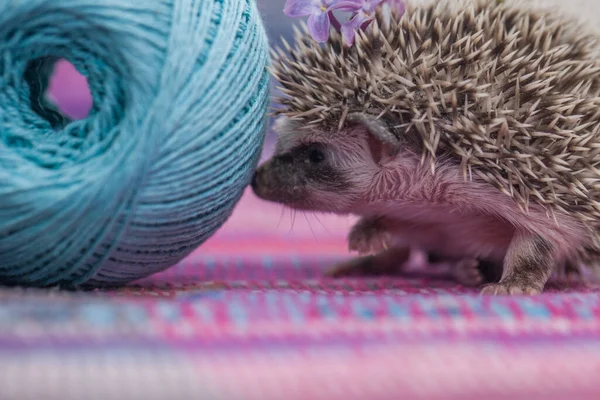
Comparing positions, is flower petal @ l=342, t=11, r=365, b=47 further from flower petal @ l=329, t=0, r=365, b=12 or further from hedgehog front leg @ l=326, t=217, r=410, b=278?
hedgehog front leg @ l=326, t=217, r=410, b=278

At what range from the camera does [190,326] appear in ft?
2.41

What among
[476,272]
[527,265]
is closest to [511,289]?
[527,265]

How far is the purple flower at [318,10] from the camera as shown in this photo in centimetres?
110

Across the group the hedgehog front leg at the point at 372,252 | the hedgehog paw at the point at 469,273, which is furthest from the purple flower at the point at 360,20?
the hedgehog paw at the point at 469,273

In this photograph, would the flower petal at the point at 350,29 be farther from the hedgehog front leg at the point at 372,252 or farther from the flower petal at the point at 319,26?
the hedgehog front leg at the point at 372,252

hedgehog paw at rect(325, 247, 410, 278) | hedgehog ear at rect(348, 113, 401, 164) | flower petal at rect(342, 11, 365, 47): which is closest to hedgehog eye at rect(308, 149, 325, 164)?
hedgehog ear at rect(348, 113, 401, 164)

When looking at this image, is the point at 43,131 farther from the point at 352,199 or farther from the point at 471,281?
the point at 471,281

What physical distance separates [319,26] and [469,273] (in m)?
0.61

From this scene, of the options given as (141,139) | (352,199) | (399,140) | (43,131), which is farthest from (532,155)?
(43,131)

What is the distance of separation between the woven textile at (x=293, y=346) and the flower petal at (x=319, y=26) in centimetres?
45

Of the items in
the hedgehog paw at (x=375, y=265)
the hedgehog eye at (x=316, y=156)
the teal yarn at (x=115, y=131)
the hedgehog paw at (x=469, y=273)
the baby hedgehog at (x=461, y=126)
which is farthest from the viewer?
the hedgehog paw at (x=375, y=265)

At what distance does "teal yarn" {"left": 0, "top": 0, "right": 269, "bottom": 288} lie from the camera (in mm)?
864

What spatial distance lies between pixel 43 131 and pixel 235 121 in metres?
0.28

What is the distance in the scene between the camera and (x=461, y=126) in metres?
1.03
